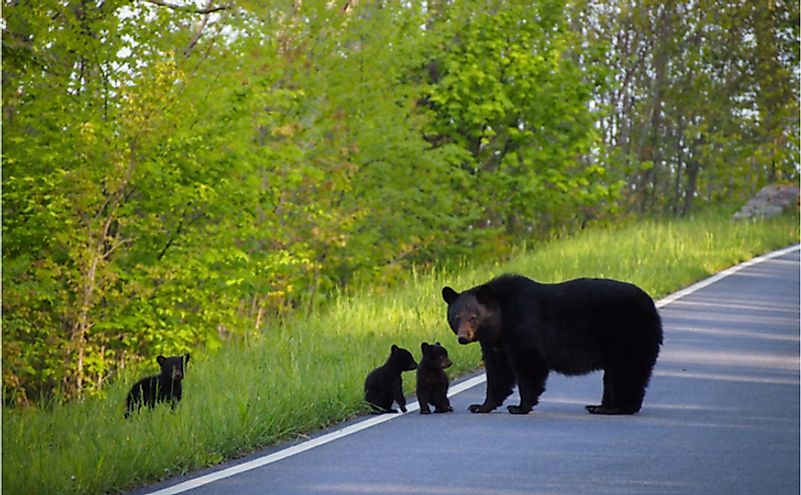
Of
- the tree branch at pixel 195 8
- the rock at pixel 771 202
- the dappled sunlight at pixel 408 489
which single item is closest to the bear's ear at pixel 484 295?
the dappled sunlight at pixel 408 489

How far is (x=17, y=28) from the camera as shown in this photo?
18266 mm

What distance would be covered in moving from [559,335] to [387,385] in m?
1.40

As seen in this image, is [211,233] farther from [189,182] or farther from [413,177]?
[413,177]

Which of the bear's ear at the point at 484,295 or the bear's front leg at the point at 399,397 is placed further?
the bear's front leg at the point at 399,397

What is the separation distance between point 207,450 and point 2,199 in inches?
409

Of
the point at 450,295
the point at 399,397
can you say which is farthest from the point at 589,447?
the point at 399,397

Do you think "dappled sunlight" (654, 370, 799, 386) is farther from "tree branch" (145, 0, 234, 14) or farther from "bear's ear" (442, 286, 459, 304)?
"tree branch" (145, 0, 234, 14)

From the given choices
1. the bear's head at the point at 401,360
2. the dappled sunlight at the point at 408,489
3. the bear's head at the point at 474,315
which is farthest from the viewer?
the bear's head at the point at 401,360

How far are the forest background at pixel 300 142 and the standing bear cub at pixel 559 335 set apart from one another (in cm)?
547

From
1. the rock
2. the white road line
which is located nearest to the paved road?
the white road line

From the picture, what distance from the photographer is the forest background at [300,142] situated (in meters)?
17.6

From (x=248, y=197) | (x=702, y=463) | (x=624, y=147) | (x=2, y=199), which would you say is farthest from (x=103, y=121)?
(x=624, y=147)

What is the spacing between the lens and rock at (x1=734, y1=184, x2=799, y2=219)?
35772mm

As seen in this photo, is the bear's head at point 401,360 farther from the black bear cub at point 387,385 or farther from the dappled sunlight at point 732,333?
the dappled sunlight at point 732,333
